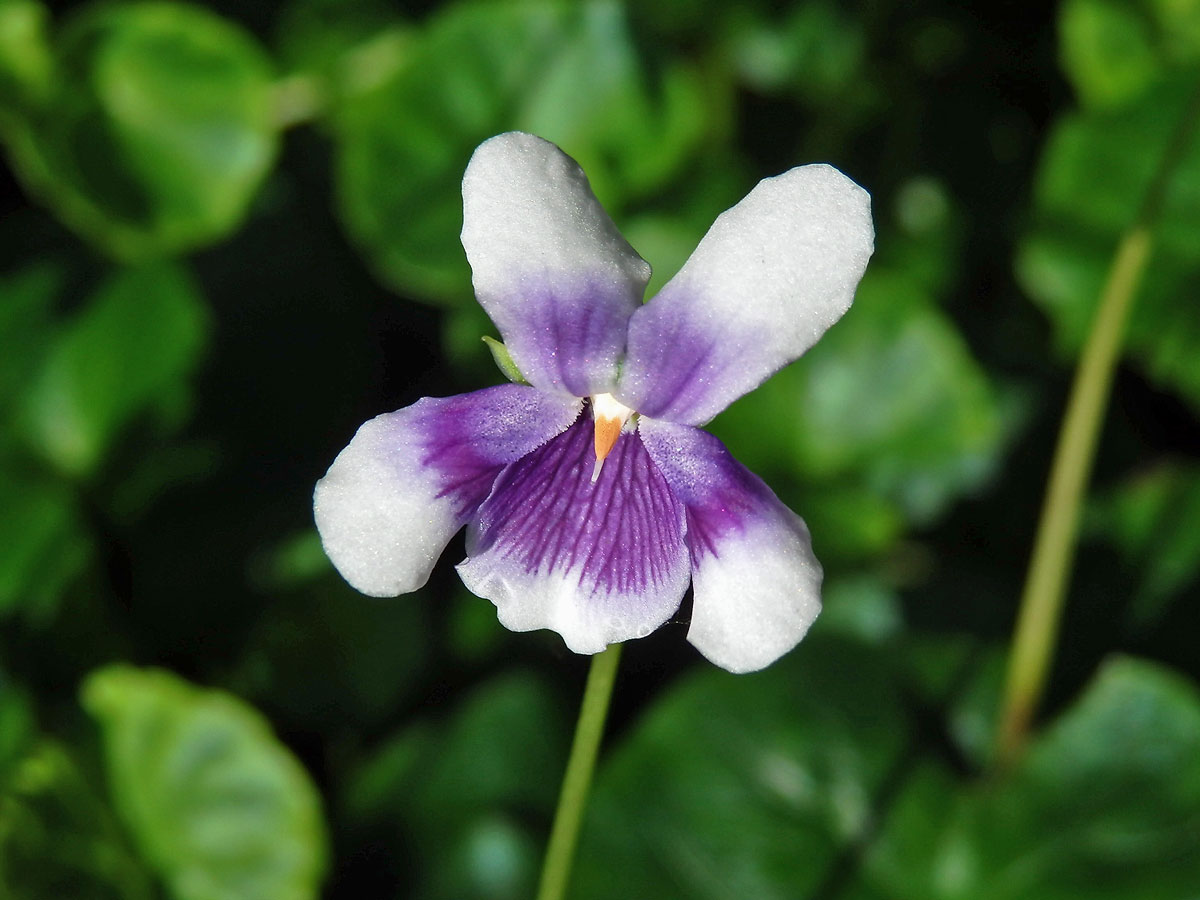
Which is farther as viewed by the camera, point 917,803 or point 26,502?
point 26,502

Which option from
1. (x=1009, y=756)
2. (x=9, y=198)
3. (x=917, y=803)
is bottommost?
(x=917, y=803)

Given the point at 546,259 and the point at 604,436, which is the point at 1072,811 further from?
the point at 546,259

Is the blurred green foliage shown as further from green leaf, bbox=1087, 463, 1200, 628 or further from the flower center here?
the flower center

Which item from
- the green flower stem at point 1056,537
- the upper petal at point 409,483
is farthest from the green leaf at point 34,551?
the green flower stem at point 1056,537

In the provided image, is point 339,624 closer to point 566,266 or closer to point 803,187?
point 566,266

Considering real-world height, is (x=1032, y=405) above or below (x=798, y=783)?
above

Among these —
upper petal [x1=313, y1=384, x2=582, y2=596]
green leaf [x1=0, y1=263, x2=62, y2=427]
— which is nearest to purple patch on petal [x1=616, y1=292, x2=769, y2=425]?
upper petal [x1=313, y1=384, x2=582, y2=596]

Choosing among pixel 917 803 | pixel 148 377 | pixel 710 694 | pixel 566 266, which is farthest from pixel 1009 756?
pixel 148 377

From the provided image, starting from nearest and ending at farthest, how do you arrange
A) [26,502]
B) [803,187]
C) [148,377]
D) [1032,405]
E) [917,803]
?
[803,187] < [917,803] < [26,502] < [148,377] < [1032,405]
